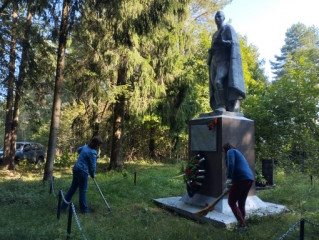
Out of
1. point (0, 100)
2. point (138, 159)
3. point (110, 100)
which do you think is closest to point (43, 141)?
point (138, 159)

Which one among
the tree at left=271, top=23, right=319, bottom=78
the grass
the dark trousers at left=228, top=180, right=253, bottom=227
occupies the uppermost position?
the tree at left=271, top=23, right=319, bottom=78

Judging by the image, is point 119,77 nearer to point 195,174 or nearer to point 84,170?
point 84,170

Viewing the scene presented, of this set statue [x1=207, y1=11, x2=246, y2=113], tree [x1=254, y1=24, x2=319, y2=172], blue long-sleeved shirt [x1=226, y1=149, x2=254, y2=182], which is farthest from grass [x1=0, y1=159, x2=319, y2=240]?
tree [x1=254, y1=24, x2=319, y2=172]

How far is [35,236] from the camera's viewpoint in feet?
16.0

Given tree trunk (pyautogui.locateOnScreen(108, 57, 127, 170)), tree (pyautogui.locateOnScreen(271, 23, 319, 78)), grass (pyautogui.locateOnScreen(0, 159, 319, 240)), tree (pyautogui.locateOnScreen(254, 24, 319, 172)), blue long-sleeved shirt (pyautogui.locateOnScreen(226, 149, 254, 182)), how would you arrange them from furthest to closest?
1. tree (pyautogui.locateOnScreen(271, 23, 319, 78))
2. tree (pyautogui.locateOnScreen(254, 24, 319, 172))
3. tree trunk (pyautogui.locateOnScreen(108, 57, 127, 170))
4. blue long-sleeved shirt (pyautogui.locateOnScreen(226, 149, 254, 182))
5. grass (pyautogui.locateOnScreen(0, 159, 319, 240))

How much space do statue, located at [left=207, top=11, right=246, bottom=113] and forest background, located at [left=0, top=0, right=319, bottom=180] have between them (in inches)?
171

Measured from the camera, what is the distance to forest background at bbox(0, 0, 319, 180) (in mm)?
10594

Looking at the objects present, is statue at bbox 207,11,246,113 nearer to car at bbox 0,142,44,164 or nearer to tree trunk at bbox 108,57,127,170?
tree trunk at bbox 108,57,127,170

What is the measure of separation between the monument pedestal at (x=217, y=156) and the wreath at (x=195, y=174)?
86mm

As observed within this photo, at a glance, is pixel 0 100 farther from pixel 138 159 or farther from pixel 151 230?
pixel 151 230

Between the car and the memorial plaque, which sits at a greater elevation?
the memorial plaque

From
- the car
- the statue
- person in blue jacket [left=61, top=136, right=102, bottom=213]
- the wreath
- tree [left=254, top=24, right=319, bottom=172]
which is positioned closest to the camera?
person in blue jacket [left=61, top=136, right=102, bottom=213]

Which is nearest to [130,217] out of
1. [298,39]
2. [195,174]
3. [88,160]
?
[88,160]

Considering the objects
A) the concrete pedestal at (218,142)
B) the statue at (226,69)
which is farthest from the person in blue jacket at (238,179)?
the statue at (226,69)
